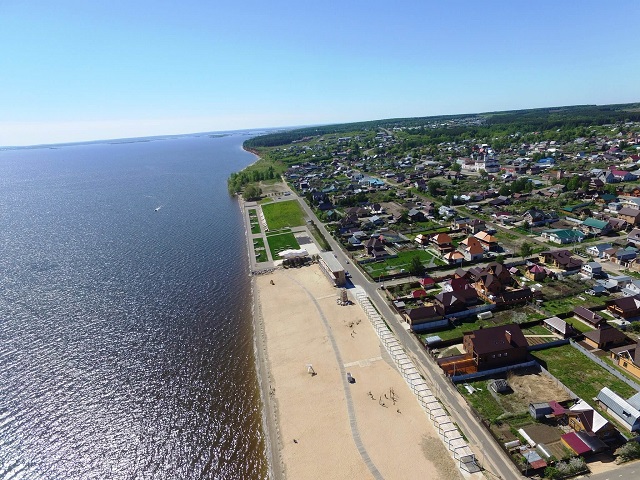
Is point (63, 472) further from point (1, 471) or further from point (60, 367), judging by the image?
point (60, 367)

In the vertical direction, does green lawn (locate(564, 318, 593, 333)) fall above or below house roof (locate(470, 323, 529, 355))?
below

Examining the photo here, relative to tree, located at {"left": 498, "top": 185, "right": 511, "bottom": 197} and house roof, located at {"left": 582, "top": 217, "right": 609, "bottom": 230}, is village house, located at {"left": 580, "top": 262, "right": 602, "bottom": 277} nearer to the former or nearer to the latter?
house roof, located at {"left": 582, "top": 217, "right": 609, "bottom": 230}

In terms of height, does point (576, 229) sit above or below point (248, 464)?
above

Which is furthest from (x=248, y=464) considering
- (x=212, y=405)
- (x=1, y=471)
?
(x=1, y=471)

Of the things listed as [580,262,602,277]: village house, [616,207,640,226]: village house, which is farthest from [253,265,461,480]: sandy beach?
[616,207,640,226]: village house

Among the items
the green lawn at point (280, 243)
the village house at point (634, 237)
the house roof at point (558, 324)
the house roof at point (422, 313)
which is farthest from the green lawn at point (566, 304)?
the green lawn at point (280, 243)

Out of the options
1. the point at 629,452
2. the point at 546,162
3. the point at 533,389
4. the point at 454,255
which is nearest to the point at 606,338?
the point at 533,389

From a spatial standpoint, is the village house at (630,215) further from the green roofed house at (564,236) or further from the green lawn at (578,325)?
the green lawn at (578,325)
